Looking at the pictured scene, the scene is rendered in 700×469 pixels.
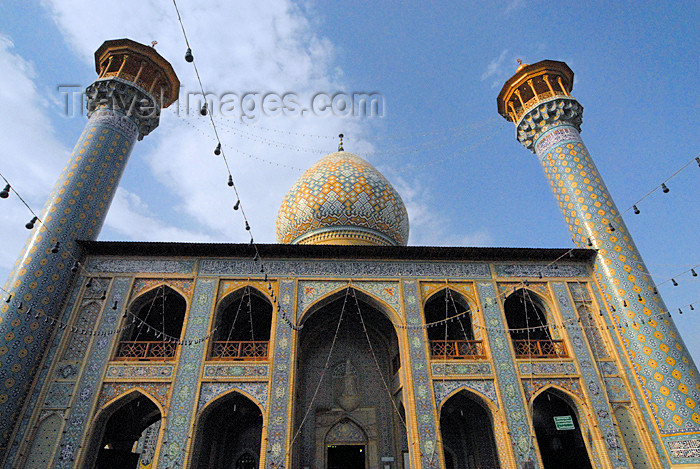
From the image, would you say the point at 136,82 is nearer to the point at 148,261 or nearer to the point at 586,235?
the point at 148,261

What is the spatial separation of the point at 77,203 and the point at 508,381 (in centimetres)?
949

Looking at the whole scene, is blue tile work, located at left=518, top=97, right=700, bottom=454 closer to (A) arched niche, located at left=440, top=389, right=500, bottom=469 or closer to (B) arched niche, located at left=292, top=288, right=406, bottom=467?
(A) arched niche, located at left=440, top=389, right=500, bottom=469

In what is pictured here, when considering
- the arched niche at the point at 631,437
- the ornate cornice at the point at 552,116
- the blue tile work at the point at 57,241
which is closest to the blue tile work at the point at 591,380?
the arched niche at the point at 631,437

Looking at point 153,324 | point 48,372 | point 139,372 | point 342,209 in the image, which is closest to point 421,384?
point 139,372

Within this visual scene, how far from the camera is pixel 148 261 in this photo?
8.81 metres

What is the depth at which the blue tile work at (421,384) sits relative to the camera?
720cm

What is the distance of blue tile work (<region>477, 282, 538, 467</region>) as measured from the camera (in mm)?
7270

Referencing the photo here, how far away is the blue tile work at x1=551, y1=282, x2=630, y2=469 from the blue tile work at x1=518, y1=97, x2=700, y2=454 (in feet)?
2.45

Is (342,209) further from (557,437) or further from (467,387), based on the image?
(557,437)

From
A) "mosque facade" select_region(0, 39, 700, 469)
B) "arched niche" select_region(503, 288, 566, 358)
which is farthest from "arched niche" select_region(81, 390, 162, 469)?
"arched niche" select_region(503, 288, 566, 358)

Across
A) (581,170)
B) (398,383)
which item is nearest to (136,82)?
(398,383)

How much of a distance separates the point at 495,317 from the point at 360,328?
3.31m

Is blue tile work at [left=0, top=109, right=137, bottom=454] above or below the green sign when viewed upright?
above

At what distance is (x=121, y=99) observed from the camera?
10.5 meters
